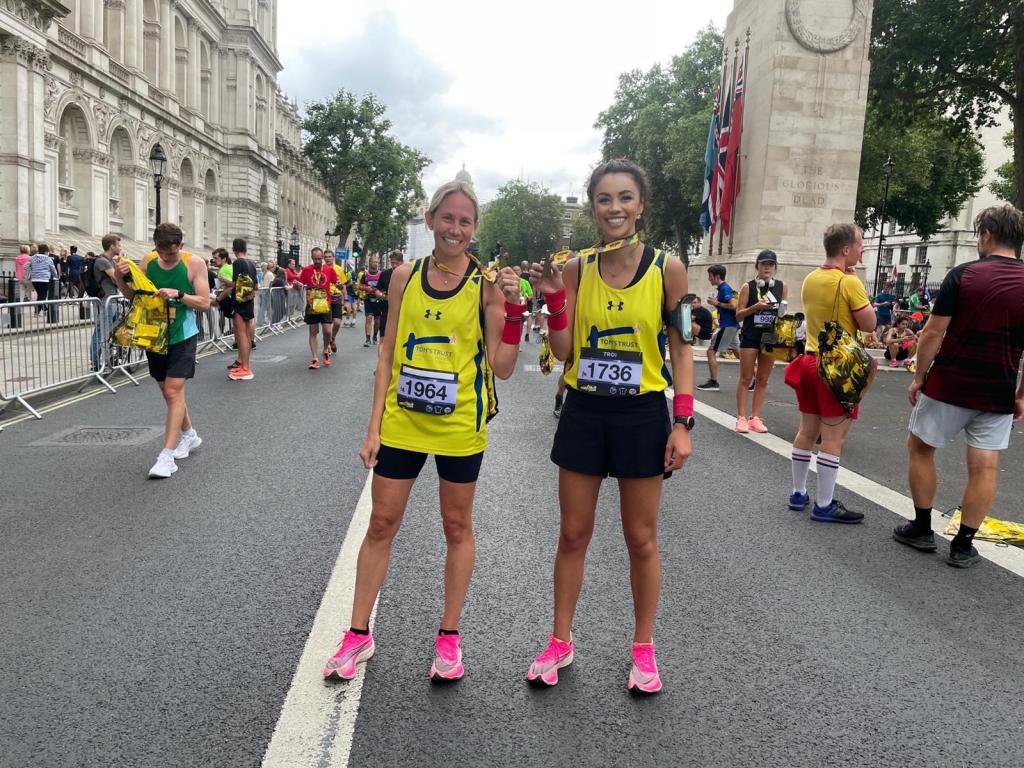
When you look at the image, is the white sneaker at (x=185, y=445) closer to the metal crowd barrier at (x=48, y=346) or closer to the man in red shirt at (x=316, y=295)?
the metal crowd barrier at (x=48, y=346)

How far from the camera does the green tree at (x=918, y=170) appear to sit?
32812 millimetres

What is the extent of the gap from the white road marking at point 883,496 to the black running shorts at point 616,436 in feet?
9.47

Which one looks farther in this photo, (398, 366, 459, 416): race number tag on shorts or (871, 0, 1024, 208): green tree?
(871, 0, 1024, 208): green tree

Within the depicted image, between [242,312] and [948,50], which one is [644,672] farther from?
[948,50]

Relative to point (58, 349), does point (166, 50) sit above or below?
above

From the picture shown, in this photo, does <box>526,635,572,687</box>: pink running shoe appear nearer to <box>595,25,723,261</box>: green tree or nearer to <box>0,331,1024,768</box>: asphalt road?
<box>0,331,1024,768</box>: asphalt road

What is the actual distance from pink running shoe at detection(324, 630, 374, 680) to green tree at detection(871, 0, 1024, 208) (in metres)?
28.9

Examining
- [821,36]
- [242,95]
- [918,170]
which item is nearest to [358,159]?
[242,95]

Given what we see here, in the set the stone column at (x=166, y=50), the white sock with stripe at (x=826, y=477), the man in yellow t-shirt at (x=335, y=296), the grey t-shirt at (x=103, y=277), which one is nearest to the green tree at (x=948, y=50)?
the man in yellow t-shirt at (x=335, y=296)

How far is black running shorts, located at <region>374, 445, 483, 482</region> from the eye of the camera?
3.09 metres

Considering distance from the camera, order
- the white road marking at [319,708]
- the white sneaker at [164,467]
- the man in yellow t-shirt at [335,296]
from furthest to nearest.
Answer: the man in yellow t-shirt at [335,296]
the white sneaker at [164,467]
the white road marking at [319,708]

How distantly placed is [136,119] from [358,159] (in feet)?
121

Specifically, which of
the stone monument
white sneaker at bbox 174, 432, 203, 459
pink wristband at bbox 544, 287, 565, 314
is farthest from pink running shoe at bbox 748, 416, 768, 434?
the stone monument

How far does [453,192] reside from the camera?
123 inches
